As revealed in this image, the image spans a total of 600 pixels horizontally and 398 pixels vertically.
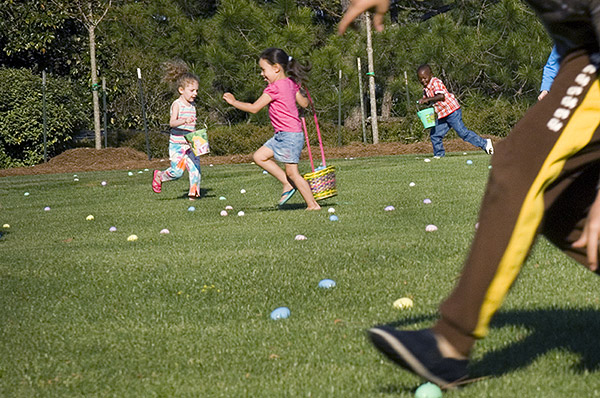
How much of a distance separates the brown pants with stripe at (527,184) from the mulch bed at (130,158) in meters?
17.7

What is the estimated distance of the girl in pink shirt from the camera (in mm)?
9094

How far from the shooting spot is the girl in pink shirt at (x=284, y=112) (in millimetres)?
9094

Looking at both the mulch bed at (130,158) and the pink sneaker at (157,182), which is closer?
the pink sneaker at (157,182)

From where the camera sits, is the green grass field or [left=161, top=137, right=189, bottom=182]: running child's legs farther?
[left=161, top=137, right=189, bottom=182]: running child's legs

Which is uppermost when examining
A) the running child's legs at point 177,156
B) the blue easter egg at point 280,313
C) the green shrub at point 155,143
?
the blue easter egg at point 280,313

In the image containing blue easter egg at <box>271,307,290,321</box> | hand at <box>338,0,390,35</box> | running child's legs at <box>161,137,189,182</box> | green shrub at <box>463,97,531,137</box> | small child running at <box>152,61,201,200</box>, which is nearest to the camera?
hand at <box>338,0,390,35</box>

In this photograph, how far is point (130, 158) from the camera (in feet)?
74.0

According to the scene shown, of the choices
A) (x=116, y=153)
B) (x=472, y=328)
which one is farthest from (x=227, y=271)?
(x=116, y=153)

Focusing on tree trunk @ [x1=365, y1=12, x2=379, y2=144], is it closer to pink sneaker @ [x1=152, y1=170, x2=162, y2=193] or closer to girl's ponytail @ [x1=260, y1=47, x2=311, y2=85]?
pink sneaker @ [x1=152, y1=170, x2=162, y2=193]

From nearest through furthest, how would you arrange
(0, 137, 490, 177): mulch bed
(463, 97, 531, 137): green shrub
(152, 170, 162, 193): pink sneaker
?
(152, 170, 162, 193): pink sneaker
(0, 137, 490, 177): mulch bed
(463, 97, 531, 137): green shrub

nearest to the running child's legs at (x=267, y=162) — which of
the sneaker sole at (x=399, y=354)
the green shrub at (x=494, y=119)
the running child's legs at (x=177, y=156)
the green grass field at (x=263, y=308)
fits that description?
the green grass field at (x=263, y=308)

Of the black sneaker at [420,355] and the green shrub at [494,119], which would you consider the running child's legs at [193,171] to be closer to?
the black sneaker at [420,355]

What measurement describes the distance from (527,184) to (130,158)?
68.4ft

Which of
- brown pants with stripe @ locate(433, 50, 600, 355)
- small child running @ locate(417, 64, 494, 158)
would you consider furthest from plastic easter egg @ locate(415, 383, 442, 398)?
small child running @ locate(417, 64, 494, 158)
